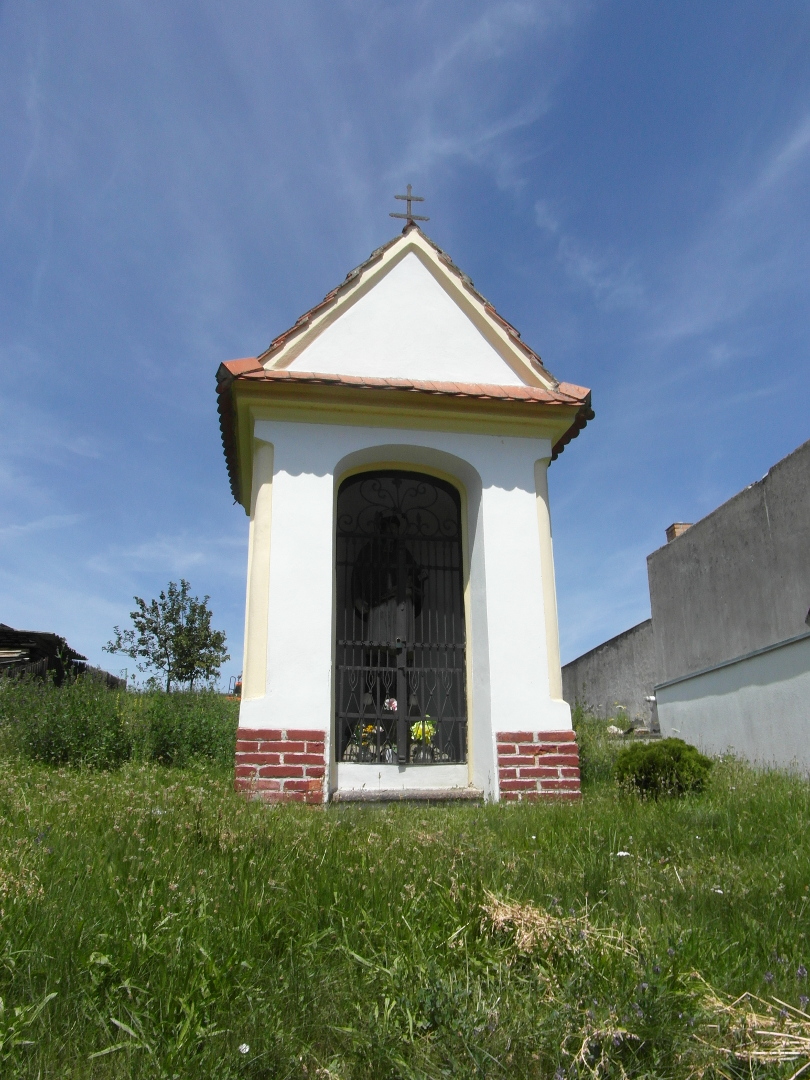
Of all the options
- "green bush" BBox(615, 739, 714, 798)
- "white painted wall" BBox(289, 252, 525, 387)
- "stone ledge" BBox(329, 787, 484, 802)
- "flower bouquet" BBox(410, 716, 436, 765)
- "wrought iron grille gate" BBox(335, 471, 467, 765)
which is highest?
"white painted wall" BBox(289, 252, 525, 387)

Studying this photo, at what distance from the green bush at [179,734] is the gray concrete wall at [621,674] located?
11.8m

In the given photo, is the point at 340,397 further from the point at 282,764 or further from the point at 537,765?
the point at 537,765

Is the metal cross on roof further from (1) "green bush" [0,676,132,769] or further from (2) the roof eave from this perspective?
(1) "green bush" [0,676,132,769]

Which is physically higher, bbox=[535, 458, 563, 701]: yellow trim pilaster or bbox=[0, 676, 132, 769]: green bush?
bbox=[535, 458, 563, 701]: yellow trim pilaster

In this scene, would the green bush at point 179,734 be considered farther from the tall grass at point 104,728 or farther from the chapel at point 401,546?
the chapel at point 401,546

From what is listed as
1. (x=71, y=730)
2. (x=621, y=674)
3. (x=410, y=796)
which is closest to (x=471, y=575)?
(x=410, y=796)

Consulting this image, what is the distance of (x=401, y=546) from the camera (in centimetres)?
698

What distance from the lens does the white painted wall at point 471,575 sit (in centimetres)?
582

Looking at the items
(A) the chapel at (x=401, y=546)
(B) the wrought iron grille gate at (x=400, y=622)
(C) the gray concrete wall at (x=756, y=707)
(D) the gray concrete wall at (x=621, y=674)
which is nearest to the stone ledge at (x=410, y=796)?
(A) the chapel at (x=401, y=546)

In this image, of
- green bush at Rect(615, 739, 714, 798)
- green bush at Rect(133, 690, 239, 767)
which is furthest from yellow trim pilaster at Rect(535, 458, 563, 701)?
green bush at Rect(133, 690, 239, 767)

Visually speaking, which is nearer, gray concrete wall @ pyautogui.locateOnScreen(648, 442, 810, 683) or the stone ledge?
the stone ledge

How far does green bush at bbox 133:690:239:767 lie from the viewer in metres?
7.38

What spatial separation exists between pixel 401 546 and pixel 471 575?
2.31ft

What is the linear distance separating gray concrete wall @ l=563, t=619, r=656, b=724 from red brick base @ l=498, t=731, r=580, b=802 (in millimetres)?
12325
